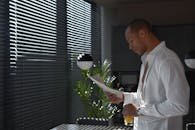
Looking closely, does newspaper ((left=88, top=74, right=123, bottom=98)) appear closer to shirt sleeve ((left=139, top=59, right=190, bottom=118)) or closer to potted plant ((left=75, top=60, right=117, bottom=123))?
shirt sleeve ((left=139, top=59, right=190, bottom=118))

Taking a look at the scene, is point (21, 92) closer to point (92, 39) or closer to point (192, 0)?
point (92, 39)

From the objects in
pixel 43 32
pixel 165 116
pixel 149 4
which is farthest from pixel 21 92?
pixel 149 4

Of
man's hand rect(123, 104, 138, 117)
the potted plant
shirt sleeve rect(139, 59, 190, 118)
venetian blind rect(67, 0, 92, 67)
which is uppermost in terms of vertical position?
venetian blind rect(67, 0, 92, 67)

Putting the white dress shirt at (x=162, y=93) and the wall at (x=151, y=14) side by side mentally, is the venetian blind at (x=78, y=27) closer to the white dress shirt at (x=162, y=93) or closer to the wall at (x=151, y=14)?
the wall at (x=151, y=14)

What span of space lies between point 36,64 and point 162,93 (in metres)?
2.11

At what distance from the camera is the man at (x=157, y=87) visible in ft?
5.62

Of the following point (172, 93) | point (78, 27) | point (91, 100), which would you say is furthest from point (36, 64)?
point (172, 93)

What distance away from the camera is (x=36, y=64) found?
3654 mm

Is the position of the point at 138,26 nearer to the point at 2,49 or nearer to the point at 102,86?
the point at 102,86

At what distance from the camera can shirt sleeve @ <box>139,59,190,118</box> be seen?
1.70 m

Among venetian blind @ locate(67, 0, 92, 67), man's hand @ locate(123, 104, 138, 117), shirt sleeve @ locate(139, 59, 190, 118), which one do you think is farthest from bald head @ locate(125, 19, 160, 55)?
venetian blind @ locate(67, 0, 92, 67)

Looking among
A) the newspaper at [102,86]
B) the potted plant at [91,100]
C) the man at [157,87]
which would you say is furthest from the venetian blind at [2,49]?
the potted plant at [91,100]

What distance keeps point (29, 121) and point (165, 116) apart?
2054 millimetres

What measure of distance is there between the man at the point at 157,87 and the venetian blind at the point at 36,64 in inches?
62.8
